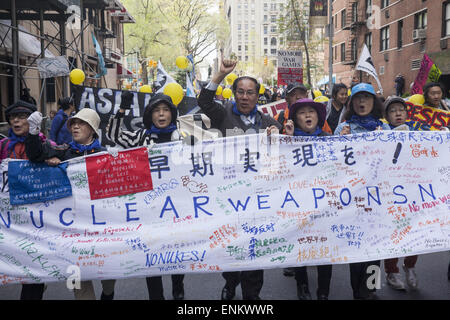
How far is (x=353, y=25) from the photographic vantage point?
118 feet

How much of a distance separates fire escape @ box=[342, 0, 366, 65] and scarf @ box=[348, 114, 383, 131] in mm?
33233

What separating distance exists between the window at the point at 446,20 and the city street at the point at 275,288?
20.3m

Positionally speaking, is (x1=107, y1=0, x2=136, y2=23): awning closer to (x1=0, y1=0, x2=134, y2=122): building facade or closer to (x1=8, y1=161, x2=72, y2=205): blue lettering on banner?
(x1=0, y1=0, x2=134, y2=122): building facade

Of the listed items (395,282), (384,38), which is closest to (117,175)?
(395,282)

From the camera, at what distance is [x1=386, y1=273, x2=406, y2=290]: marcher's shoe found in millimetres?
4375

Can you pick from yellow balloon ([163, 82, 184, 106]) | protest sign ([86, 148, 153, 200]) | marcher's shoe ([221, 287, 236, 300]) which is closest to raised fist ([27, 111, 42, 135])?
protest sign ([86, 148, 153, 200])

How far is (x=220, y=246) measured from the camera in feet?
12.1

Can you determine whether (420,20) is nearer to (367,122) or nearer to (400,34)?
(400,34)

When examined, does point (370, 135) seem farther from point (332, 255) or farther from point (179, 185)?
point (179, 185)

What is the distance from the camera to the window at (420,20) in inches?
974

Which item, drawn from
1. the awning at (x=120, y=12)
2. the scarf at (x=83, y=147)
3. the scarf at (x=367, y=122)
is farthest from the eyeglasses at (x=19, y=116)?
the awning at (x=120, y=12)

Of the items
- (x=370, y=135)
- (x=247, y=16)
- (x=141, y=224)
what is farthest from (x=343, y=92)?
(x=247, y=16)
